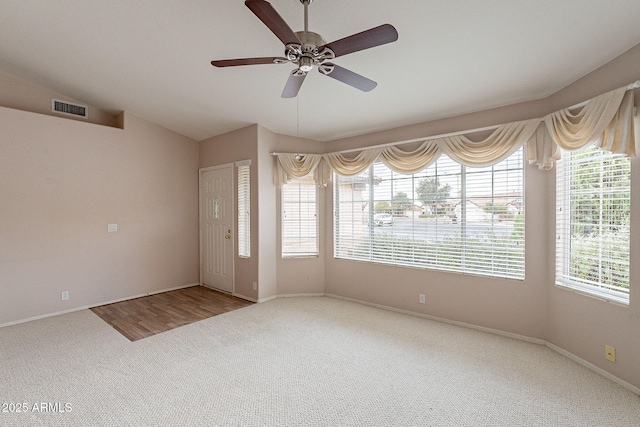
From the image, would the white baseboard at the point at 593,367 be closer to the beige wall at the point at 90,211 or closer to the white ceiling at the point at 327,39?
the white ceiling at the point at 327,39

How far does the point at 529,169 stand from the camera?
309cm

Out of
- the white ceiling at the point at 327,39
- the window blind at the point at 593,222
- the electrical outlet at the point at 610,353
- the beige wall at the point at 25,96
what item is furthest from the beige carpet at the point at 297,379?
the beige wall at the point at 25,96

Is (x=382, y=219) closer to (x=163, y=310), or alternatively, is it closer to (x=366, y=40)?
(x=366, y=40)

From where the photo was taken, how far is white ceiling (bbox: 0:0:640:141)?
6.79 ft

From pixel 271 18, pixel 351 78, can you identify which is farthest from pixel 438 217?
pixel 271 18

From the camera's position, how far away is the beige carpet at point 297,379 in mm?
2014

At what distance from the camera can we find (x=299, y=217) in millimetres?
4730

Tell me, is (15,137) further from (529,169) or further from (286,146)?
(529,169)

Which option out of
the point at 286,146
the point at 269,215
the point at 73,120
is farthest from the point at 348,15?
the point at 73,120

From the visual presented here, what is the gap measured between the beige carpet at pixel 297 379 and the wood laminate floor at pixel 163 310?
217 mm

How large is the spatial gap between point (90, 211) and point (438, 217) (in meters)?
4.92

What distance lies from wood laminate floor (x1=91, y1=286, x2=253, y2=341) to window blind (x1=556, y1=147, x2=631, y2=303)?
3990 millimetres

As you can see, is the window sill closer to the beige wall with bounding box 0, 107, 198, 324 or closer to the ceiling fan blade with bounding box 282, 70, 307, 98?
the ceiling fan blade with bounding box 282, 70, 307, 98

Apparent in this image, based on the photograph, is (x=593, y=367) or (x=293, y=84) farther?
(x=593, y=367)
